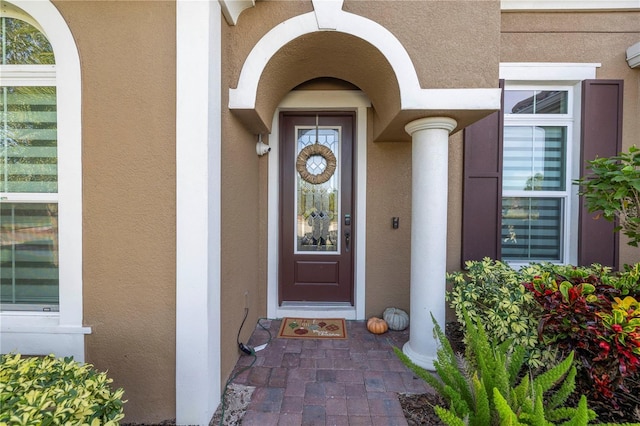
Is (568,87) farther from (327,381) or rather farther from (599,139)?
(327,381)

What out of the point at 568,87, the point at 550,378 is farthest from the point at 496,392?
the point at 568,87

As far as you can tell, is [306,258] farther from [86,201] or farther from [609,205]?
[609,205]

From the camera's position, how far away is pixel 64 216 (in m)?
1.71

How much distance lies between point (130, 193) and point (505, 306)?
287 centimetres

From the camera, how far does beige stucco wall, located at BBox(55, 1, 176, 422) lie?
5.56 ft

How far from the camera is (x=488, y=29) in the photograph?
2.06 metres

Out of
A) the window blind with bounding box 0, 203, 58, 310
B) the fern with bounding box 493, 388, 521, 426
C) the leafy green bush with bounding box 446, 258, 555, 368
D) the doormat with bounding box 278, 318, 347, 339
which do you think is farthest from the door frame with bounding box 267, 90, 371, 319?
the fern with bounding box 493, 388, 521, 426

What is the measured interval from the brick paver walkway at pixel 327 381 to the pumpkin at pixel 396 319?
0.13 meters

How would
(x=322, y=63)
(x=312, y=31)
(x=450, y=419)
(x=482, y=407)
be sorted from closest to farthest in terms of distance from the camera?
1. (x=450, y=419)
2. (x=482, y=407)
3. (x=312, y=31)
4. (x=322, y=63)

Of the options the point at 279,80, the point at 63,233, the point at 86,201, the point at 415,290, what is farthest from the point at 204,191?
the point at 415,290

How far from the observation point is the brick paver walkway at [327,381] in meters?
1.82

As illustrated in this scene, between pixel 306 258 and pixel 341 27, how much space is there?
2.43 metres

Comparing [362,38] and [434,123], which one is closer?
[362,38]

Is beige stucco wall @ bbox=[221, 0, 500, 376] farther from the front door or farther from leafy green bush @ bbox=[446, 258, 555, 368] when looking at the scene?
leafy green bush @ bbox=[446, 258, 555, 368]
